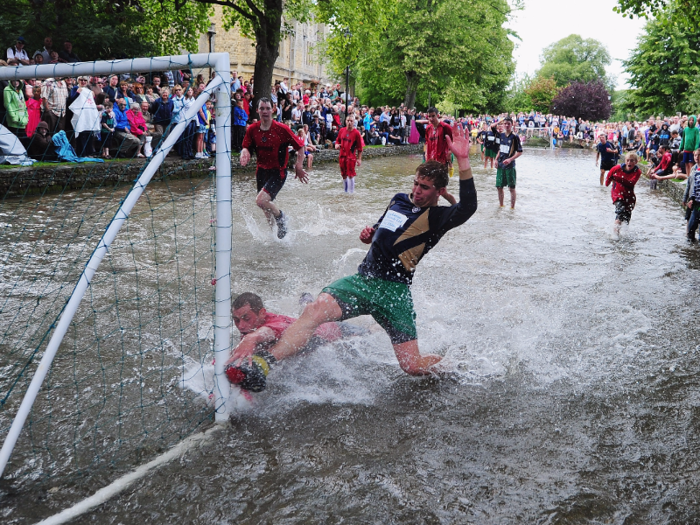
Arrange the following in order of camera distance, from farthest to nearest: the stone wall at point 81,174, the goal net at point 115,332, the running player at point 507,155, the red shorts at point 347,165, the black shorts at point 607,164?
the black shorts at point 607,164
the red shorts at point 347,165
the running player at point 507,155
the stone wall at point 81,174
the goal net at point 115,332

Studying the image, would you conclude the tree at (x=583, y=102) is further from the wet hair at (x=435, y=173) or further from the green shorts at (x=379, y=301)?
the green shorts at (x=379, y=301)

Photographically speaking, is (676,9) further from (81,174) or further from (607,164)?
(81,174)

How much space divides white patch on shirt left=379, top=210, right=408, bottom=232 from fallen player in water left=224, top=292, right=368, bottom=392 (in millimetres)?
896

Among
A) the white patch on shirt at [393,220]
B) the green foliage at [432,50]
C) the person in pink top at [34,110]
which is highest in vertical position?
the green foliage at [432,50]

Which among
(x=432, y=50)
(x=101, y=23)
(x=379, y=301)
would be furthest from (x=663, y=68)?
(x=379, y=301)

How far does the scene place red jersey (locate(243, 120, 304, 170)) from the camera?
27.8 ft

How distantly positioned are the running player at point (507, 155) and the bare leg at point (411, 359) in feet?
27.5

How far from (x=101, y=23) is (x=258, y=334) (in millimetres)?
19513

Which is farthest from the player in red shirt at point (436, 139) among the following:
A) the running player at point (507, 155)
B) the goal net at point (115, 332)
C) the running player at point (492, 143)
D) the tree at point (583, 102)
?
the tree at point (583, 102)

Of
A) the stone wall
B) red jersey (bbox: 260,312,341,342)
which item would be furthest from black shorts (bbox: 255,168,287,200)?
red jersey (bbox: 260,312,341,342)

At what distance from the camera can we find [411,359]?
14.2 feet

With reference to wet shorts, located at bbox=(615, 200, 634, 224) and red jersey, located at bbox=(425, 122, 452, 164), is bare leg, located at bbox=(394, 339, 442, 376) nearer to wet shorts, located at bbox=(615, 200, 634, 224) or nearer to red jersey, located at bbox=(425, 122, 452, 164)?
wet shorts, located at bbox=(615, 200, 634, 224)

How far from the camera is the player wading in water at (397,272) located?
409 centimetres

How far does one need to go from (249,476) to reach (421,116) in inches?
1457
